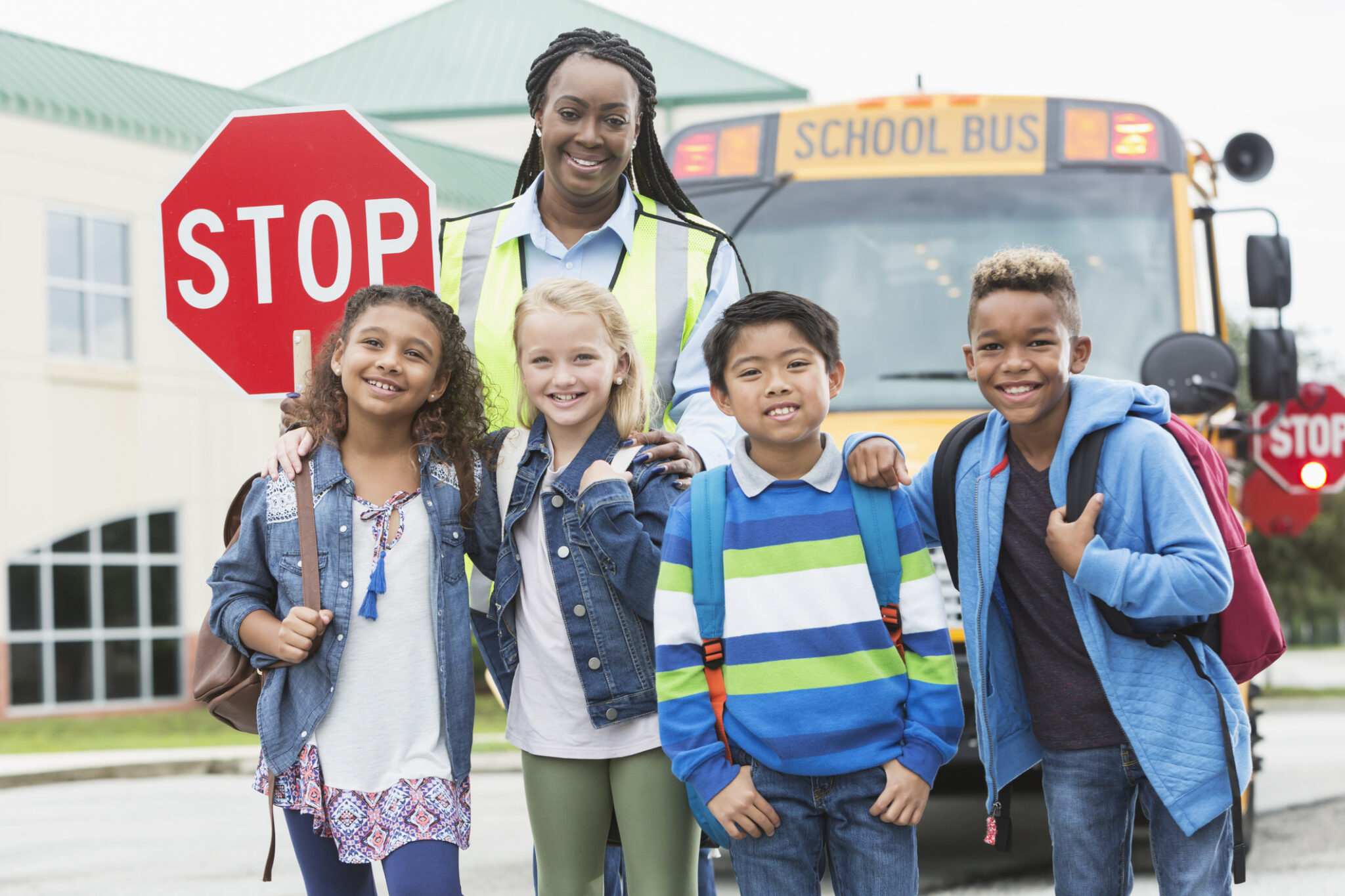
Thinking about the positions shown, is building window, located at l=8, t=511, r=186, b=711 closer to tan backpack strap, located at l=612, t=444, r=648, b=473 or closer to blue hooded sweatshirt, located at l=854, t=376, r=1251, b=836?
tan backpack strap, located at l=612, t=444, r=648, b=473

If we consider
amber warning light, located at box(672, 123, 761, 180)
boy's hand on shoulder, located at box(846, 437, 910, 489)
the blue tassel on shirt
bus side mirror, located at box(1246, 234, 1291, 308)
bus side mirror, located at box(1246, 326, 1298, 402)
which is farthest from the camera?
amber warning light, located at box(672, 123, 761, 180)

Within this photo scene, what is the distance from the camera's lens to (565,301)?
10.1 feet

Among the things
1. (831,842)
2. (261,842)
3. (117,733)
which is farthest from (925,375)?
(117,733)

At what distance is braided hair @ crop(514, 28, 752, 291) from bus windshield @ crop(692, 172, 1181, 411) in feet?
6.66

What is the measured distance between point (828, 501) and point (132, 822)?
722 cm

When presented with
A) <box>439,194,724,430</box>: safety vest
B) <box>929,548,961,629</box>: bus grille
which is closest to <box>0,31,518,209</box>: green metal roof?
<box>929,548,961,629</box>: bus grille

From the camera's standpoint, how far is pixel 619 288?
133 inches

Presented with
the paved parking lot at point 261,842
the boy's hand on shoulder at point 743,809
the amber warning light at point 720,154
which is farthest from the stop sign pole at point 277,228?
the paved parking lot at point 261,842

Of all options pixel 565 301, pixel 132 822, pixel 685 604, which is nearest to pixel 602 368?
pixel 565 301

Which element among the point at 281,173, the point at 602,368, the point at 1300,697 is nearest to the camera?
the point at 602,368

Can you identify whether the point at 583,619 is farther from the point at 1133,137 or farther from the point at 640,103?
the point at 1133,137

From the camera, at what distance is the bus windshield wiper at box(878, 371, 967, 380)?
561 centimetres

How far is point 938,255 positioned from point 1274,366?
160 cm

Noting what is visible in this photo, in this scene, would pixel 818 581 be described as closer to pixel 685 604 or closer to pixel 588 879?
pixel 685 604
